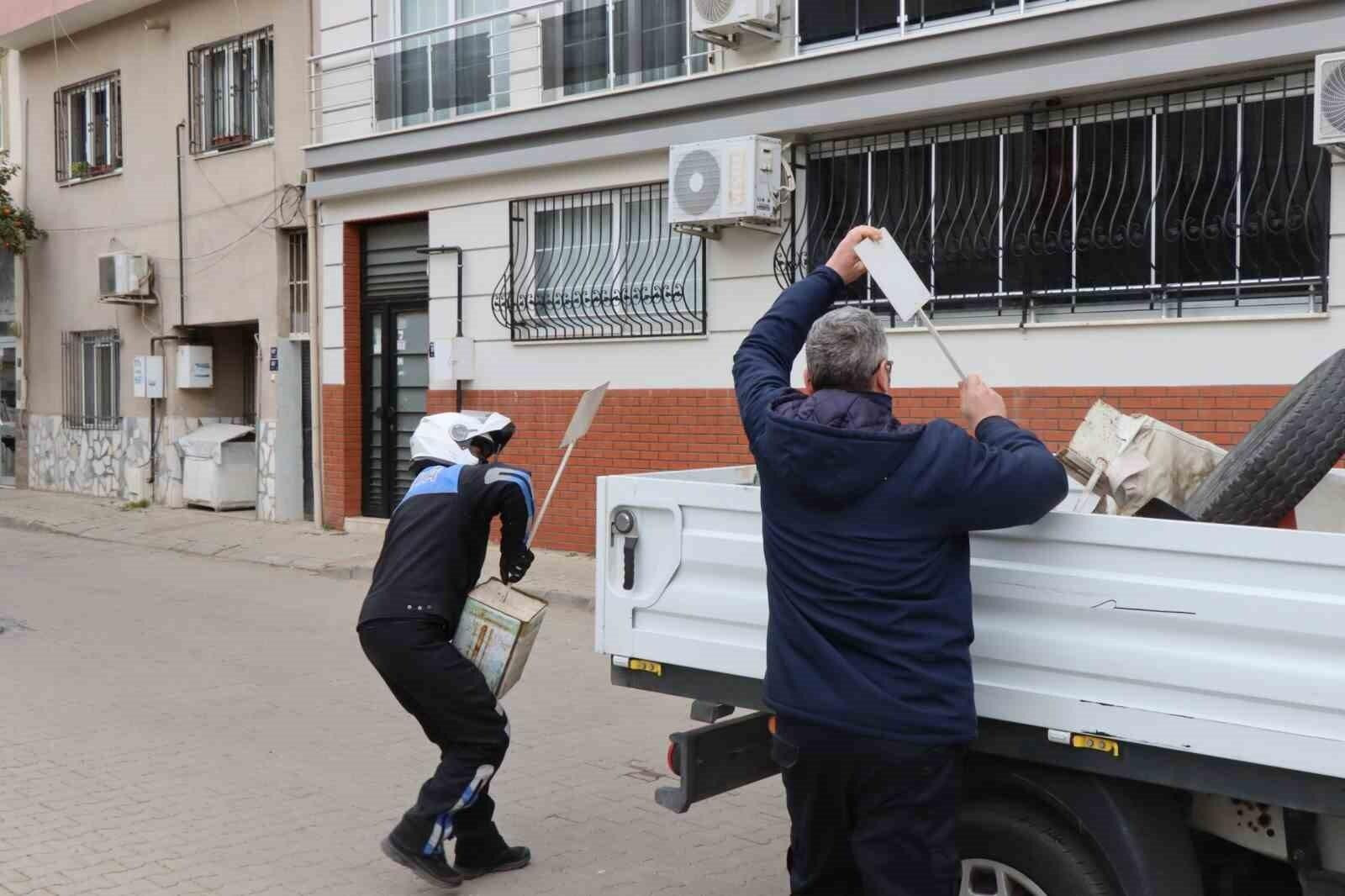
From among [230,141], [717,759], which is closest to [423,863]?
[717,759]

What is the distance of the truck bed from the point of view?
2.86m

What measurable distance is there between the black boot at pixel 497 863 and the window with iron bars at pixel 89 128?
15.2m

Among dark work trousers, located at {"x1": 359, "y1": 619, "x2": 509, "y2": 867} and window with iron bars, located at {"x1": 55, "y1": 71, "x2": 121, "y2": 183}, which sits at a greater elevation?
window with iron bars, located at {"x1": 55, "y1": 71, "x2": 121, "y2": 183}

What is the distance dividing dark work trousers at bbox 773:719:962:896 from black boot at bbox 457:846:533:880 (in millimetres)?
1970

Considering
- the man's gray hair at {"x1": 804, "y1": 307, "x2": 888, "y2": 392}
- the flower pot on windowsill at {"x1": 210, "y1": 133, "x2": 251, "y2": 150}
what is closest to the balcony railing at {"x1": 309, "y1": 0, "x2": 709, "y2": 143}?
the flower pot on windowsill at {"x1": 210, "y1": 133, "x2": 251, "y2": 150}

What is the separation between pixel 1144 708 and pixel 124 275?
1588 cm

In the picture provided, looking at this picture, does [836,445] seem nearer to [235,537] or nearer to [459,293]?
[459,293]

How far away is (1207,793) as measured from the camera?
3117 mm

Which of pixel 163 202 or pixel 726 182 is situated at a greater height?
pixel 163 202

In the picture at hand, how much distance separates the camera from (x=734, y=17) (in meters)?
10.6

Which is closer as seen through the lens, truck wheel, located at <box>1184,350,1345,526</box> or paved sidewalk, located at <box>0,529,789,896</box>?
truck wheel, located at <box>1184,350,1345,526</box>

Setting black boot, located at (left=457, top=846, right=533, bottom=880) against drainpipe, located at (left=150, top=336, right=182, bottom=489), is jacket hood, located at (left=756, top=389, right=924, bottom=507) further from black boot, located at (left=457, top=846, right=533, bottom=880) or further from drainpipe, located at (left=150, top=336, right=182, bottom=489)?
drainpipe, located at (left=150, top=336, right=182, bottom=489)

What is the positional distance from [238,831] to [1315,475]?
4.16 m

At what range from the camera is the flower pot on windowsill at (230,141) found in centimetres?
1580
